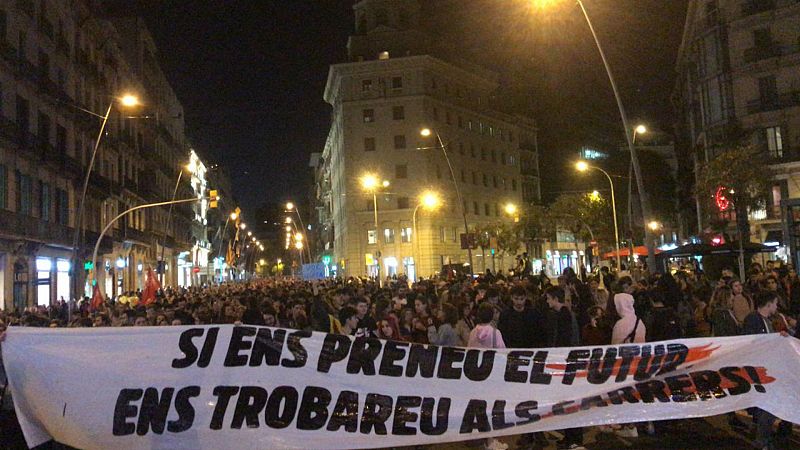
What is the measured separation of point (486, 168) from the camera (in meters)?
77.6

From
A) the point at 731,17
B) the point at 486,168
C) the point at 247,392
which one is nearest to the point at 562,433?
the point at 247,392

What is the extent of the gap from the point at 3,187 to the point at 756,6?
154 ft

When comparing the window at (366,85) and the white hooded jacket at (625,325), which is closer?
the white hooded jacket at (625,325)

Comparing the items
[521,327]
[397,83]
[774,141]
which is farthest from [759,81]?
[521,327]

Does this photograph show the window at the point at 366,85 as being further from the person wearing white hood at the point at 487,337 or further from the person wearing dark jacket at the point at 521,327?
the person wearing white hood at the point at 487,337

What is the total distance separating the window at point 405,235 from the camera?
69625 millimetres

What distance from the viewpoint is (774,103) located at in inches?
1861

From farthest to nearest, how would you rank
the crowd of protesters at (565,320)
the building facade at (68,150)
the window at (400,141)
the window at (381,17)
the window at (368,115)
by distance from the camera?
the window at (381,17), the window at (368,115), the window at (400,141), the building facade at (68,150), the crowd of protesters at (565,320)

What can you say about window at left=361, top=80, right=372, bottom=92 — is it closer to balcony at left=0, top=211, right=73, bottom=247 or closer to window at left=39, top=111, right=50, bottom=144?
balcony at left=0, top=211, right=73, bottom=247

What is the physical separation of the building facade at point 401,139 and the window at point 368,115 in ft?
0.33

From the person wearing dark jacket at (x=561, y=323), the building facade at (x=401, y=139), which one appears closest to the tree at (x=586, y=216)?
the building facade at (x=401, y=139)

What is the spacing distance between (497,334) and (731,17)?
48950 mm

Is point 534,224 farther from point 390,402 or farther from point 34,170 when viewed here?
point 390,402

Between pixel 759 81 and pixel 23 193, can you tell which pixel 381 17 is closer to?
pixel 759 81
